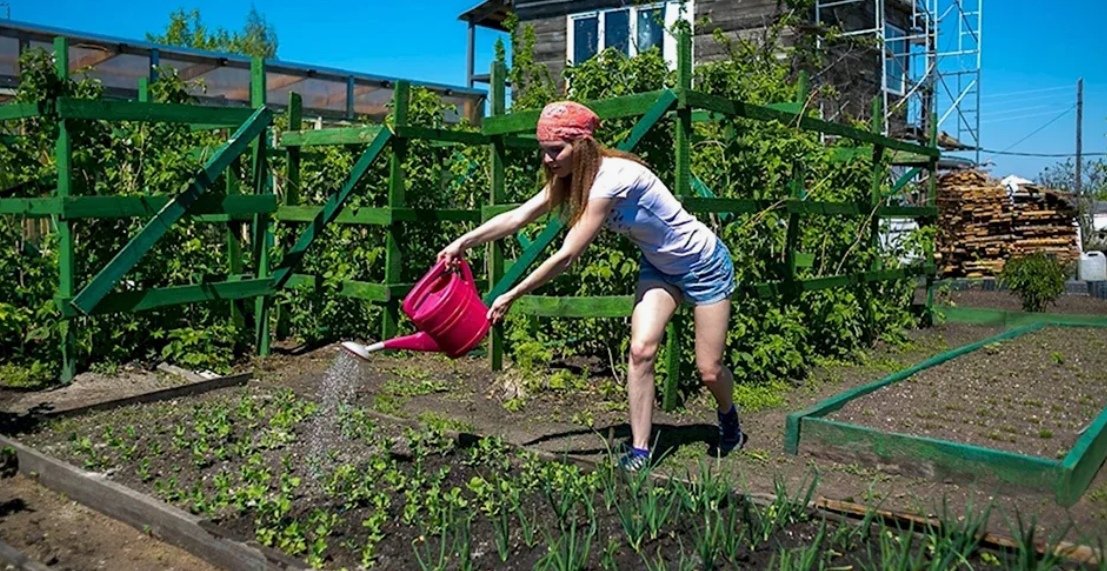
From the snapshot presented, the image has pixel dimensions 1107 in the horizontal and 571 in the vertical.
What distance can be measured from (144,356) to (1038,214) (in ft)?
49.6

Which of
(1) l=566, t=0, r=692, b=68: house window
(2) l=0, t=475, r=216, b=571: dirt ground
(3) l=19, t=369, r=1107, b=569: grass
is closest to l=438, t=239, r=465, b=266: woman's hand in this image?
(3) l=19, t=369, r=1107, b=569: grass

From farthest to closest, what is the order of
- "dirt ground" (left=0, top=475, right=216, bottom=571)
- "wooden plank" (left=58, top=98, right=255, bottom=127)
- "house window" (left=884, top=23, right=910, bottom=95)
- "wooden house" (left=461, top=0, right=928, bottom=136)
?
"house window" (left=884, top=23, right=910, bottom=95) → "wooden house" (left=461, top=0, right=928, bottom=136) → "wooden plank" (left=58, top=98, right=255, bottom=127) → "dirt ground" (left=0, top=475, right=216, bottom=571)

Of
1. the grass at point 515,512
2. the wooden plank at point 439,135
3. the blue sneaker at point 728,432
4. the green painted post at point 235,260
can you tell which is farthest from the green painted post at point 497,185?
the blue sneaker at point 728,432

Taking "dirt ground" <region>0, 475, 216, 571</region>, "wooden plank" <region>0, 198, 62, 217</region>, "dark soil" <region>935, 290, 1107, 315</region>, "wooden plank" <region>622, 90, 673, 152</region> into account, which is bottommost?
"dirt ground" <region>0, 475, 216, 571</region>

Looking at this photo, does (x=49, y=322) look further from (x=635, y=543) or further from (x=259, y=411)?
(x=635, y=543)

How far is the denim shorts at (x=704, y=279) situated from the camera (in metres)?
4.70

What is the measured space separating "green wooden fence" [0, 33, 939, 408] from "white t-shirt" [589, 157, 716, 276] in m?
1.31

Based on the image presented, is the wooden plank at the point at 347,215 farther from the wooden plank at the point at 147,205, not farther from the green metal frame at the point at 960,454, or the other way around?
the green metal frame at the point at 960,454

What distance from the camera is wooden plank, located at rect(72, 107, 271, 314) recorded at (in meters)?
6.45

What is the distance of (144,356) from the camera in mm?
7141

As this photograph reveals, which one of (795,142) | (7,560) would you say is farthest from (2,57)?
(7,560)

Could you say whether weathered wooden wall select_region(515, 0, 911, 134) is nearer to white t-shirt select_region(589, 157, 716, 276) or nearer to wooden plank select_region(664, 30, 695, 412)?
wooden plank select_region(664, 30, 695, 412)

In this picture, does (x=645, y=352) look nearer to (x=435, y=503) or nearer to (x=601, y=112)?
(x=435, y=503)

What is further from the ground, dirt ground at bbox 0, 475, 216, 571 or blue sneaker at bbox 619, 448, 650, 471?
blue sneaker at bbox 619, 448, 650, 471
